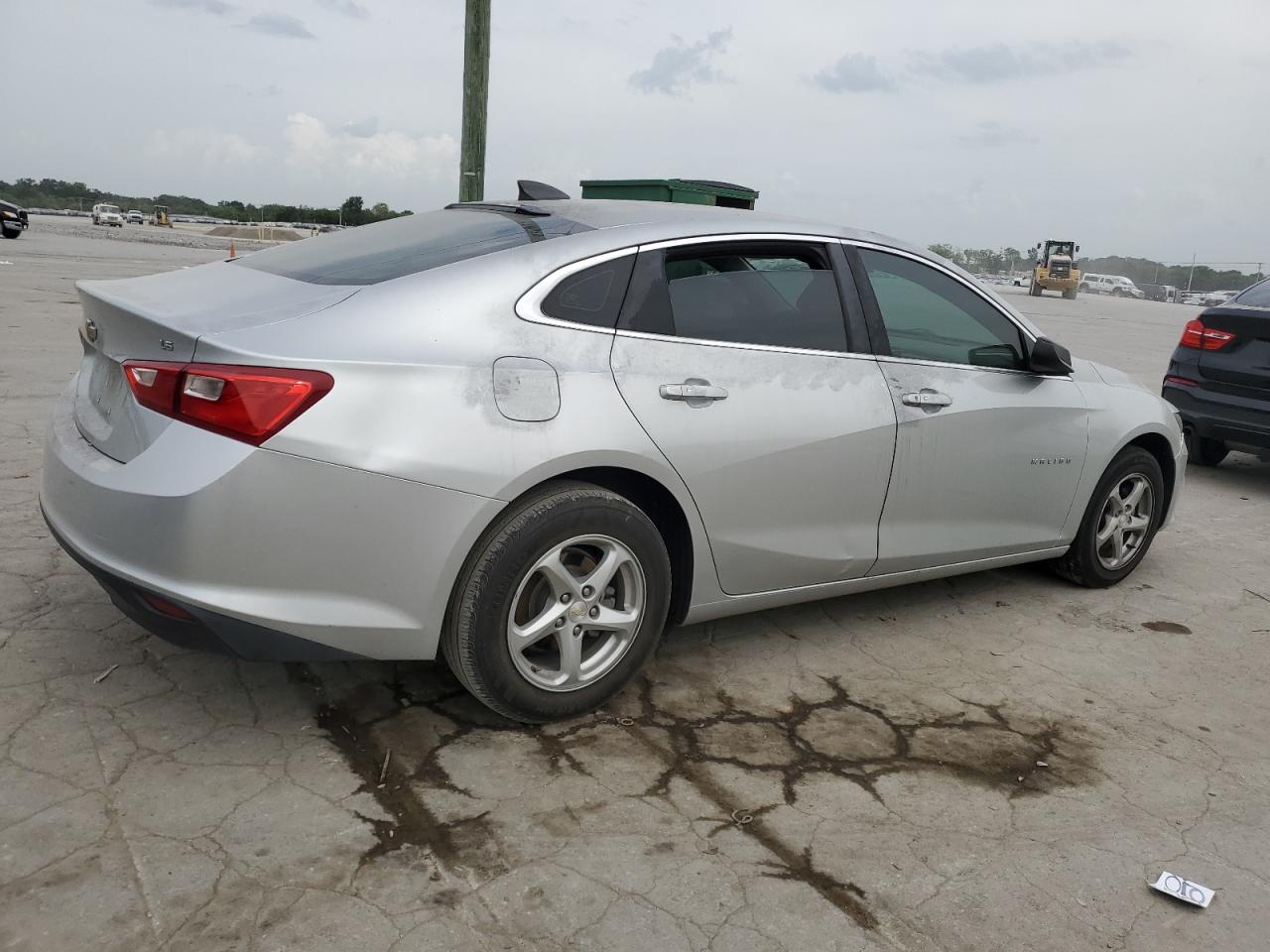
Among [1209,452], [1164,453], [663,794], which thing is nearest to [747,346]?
[663,794]

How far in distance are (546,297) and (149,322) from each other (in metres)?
1.08

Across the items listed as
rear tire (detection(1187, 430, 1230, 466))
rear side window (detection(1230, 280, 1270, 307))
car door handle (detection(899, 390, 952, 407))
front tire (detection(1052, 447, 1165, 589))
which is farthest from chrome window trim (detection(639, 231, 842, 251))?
rear tire (detection(1187, 430, 1230, 466))

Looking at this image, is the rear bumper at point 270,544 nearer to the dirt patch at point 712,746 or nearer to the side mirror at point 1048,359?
the dirt patch at point 712,746

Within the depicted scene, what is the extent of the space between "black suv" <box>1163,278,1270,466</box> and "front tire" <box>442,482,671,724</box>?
18.1 feet

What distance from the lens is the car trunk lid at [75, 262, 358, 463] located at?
284 centimetres

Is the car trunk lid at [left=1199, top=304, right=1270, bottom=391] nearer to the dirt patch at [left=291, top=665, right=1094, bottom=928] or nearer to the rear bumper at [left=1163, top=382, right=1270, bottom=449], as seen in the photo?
the rear bumper at [left=1163, top=382, right=1270, bottom=449]

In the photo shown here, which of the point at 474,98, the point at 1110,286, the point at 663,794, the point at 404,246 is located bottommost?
the point at 663,794

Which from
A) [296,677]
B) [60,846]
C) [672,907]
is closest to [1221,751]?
[672,907]

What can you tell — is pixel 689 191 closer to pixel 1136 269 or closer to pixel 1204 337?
pixel 1204 337

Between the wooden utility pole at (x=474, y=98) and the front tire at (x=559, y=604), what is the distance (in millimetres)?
5785

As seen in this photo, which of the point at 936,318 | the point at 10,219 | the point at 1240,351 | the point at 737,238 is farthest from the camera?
the point at 10,219

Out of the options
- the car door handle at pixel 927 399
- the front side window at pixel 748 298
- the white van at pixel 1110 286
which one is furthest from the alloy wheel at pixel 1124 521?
the white van at pixel 1110 286

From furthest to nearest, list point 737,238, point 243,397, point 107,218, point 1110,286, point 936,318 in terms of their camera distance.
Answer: point 1110,286
point 107,218
point 936,318
point 737,238
point 243,397

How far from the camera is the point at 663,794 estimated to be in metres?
2.97
